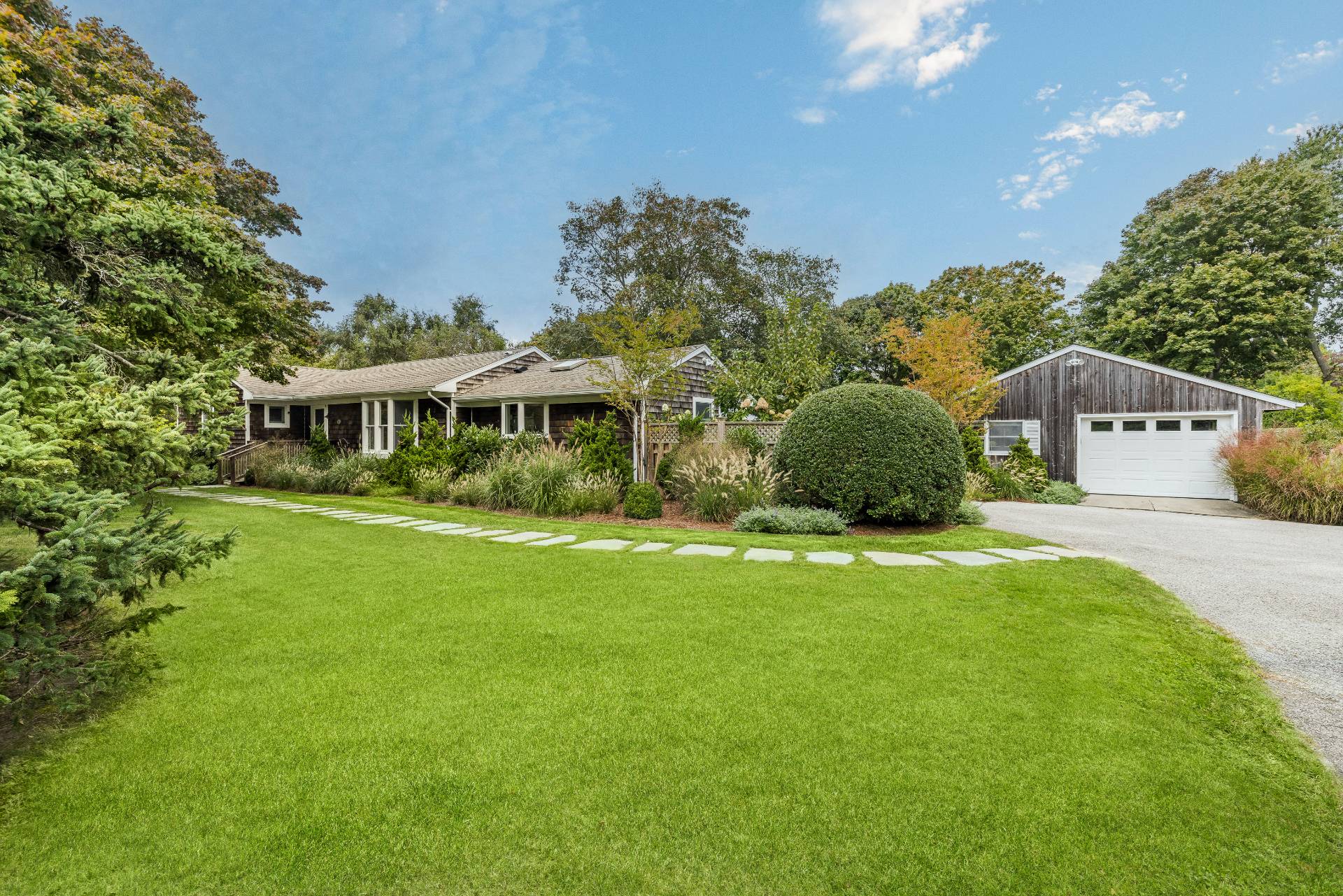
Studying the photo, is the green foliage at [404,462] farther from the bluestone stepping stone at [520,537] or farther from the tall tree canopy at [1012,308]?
the tall tree canopy at [1012,308]

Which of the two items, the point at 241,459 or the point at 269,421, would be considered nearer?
the point at 241,459

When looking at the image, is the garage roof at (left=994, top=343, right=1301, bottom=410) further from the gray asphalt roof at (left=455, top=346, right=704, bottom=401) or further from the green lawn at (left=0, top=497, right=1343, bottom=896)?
the green lawn at (left=0, top=497, right=1343, bottom=896)

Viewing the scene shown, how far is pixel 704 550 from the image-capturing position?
20.1ft

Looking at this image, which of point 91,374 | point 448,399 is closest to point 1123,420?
point 448,399

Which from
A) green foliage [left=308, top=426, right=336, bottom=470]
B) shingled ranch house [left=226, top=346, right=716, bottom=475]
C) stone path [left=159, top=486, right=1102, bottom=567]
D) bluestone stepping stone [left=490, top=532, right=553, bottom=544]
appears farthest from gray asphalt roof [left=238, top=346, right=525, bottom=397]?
bluestone stepping stone [left=490, top=532, right=553, bottom=544]

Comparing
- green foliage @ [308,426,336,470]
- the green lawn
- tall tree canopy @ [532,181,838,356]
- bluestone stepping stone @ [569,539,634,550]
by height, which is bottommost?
the green lawn

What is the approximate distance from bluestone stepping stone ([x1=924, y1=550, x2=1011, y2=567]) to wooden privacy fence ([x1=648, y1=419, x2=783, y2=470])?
3773mm

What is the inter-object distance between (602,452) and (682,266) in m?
17.9

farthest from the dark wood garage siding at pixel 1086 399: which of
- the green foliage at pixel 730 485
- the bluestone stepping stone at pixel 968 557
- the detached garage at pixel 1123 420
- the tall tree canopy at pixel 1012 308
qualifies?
the bluestone stepping stone at pixel 968 557

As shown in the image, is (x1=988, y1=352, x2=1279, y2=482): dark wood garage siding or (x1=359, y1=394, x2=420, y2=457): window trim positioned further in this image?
(x1=359, y1=394, x2=420, y2=457): window trim

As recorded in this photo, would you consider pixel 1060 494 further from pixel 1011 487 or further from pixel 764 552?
pixel 764 552

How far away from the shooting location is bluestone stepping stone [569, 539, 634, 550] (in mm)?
6273

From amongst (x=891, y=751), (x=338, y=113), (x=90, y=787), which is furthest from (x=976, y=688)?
(x=338, y=113)

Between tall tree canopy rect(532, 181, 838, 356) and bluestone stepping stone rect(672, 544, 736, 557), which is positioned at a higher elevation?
tall tree canopy rect(532, 181, 838, 356)
